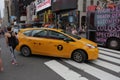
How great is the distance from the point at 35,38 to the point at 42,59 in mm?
1134

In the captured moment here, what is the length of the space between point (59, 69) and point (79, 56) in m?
1.69

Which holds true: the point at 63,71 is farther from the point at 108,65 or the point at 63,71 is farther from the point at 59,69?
the point at 108,65

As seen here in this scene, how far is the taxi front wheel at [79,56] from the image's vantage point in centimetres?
1116

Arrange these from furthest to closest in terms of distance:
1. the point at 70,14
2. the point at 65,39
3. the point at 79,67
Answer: the point at 70,14, the point at 65,39, the point at 79,67

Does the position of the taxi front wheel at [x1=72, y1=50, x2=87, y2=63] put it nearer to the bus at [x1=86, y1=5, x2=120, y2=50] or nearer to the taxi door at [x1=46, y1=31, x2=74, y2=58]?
the taxi door at [x1=46, y1=31, x2=74, y2=58]

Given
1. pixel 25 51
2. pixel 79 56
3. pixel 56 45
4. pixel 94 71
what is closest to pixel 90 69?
pixel 94 71

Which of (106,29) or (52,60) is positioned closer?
(52,60)

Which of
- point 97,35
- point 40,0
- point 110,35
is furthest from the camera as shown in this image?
point 40,0

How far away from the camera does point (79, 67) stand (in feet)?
33.8

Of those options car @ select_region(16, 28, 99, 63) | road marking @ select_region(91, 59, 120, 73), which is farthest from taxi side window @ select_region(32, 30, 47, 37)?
road marking @ select_region(91, 59, 120, 73)

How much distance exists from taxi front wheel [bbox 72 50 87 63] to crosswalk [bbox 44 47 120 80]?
0.67 ft

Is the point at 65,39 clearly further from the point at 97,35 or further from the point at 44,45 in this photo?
the point at 97,35

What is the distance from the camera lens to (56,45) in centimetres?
1177

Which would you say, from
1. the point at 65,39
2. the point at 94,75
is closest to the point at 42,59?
the point at 65,39
